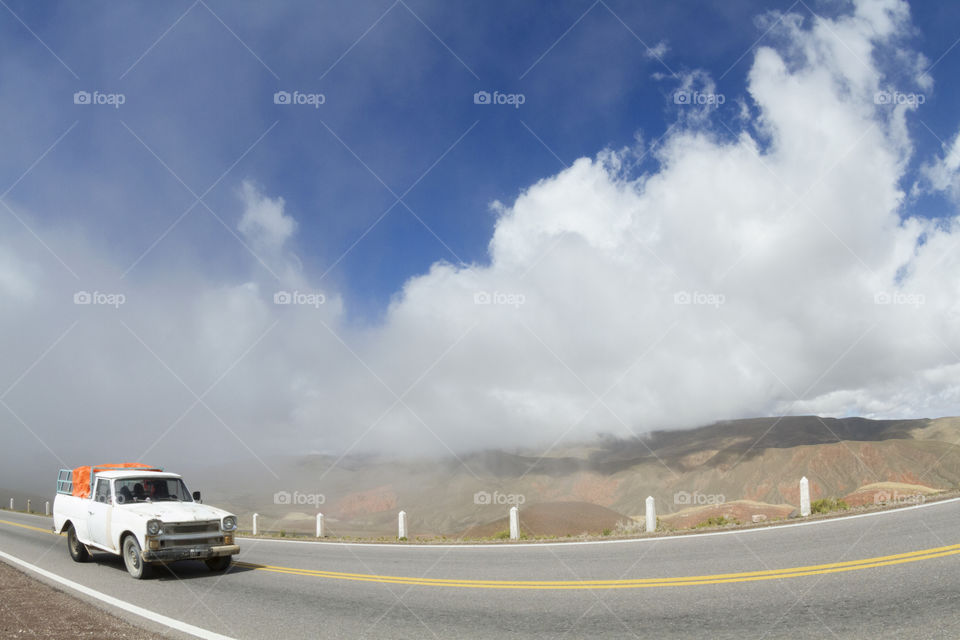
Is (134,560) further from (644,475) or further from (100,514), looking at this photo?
(644,475)

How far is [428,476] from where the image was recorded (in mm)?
159375

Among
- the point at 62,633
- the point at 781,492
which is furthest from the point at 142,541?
the point at 781,492

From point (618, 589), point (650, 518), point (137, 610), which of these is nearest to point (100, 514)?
point (137, 610)

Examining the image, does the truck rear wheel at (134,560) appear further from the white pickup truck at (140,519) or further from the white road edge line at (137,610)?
the white road edge line at (137,610)

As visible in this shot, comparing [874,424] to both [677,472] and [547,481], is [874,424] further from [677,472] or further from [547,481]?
[547,481]

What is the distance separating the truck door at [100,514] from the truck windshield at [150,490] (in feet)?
0.86

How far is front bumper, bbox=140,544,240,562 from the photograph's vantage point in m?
10.4

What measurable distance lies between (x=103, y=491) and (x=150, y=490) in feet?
3.06

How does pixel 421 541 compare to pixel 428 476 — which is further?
pixel 428 476

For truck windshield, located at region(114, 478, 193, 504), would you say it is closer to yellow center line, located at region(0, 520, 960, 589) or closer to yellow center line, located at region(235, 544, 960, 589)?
yellow center line, located at region(0, 520, 960, 589)

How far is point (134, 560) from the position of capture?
10.9m

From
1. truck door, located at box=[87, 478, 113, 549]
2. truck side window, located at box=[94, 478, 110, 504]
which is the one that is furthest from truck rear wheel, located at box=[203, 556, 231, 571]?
truck side window, located at box=[94, 478, 110, 504]

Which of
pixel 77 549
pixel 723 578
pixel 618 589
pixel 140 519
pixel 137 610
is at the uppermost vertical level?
pixel 140 519

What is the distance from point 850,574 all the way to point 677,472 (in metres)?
148
